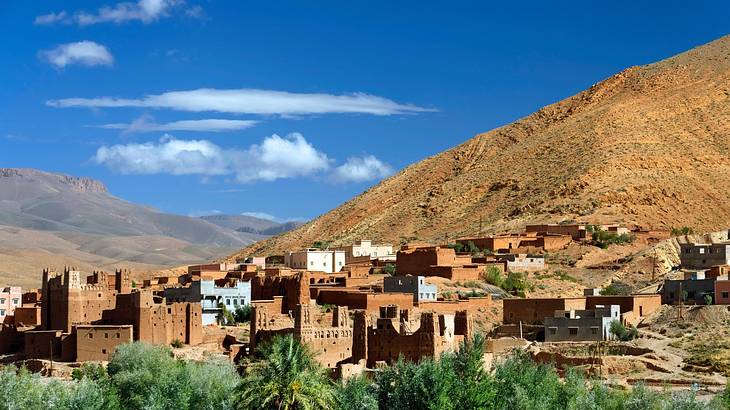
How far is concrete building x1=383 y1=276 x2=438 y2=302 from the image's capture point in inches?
2047

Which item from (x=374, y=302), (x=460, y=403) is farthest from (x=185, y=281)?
(x=460, y=403)

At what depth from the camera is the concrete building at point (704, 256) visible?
5859 cm

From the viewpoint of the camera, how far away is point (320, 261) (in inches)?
2653

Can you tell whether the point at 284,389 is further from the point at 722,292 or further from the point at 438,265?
the point at 438,265

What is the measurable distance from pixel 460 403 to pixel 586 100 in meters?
81.3

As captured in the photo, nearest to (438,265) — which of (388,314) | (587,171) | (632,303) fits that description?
(632,303)

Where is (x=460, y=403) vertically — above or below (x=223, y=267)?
below

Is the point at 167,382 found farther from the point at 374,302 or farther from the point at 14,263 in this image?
the point at 14,263

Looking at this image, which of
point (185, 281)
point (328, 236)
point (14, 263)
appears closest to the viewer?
point (185, 281)

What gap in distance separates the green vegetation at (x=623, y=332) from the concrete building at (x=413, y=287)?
24.0 feet

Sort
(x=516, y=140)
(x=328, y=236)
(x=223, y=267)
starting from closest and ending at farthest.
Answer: (x=223, y=267) < (x=328, y=236) < (x=516, y=140)

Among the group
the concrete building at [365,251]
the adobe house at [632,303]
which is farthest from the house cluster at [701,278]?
the concrete building at [365,251]

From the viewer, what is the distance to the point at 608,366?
43.6m

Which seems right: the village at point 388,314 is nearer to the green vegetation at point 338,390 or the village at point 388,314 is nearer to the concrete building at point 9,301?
the concrete building at point 9,301
